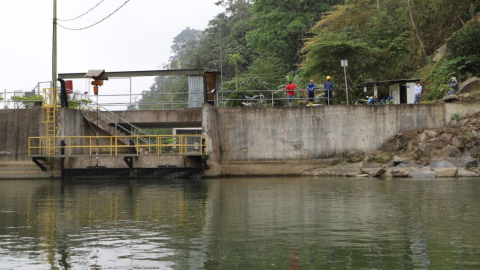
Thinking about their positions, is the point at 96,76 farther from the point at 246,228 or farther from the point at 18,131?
the point at 246,228

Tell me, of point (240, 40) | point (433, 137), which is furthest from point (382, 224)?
point (240, 40)

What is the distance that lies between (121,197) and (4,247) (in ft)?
33.1

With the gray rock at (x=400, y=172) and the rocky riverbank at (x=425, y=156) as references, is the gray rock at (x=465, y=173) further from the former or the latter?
the gray rock at (x=400, y=172)

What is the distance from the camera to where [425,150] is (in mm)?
30688

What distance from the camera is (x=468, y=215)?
614 inches

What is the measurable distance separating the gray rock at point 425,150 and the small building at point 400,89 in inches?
210

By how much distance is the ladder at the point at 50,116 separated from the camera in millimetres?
32219

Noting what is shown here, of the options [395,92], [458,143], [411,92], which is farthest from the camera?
[395,92]

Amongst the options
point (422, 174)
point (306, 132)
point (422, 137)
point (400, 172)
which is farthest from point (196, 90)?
point (422, 174)

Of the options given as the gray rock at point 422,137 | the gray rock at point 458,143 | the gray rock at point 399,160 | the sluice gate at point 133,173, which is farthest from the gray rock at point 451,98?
the sluice gate at point 133,173

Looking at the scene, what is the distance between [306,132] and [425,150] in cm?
616

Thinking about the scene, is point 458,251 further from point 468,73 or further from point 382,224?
point 468,73

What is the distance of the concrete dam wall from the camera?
108 ft

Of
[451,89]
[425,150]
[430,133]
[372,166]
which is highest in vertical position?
[451,89]
